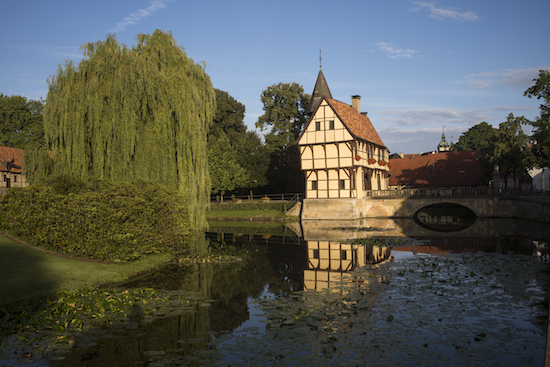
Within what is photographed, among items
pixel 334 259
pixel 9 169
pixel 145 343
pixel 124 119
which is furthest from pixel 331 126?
pixel 9 169

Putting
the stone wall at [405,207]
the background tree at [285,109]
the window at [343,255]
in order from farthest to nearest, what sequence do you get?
the background tree at [285,109]
the stone wall at [405,207]
the window at [343,255]

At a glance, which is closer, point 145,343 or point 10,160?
point 145,343

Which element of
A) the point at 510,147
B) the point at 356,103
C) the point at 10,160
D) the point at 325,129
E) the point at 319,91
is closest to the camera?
the point at 510,147

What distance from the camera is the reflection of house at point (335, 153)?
134ft

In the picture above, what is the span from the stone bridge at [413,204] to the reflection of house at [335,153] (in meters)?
1.24

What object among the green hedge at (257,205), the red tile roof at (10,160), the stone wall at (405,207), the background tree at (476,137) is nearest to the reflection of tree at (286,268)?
the stone wall at (405,207)

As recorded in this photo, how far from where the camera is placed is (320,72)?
174 feet

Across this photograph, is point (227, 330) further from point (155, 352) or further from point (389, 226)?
point (389, 226)

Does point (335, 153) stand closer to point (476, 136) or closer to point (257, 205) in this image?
point (257, 205)

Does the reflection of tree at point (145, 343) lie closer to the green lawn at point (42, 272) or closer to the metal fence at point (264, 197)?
the green lawn at point (42, 272)

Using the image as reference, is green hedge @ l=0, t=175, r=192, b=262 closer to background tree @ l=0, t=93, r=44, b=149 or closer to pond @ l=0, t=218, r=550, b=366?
pond @ l=0, t=218, r=550, b=366

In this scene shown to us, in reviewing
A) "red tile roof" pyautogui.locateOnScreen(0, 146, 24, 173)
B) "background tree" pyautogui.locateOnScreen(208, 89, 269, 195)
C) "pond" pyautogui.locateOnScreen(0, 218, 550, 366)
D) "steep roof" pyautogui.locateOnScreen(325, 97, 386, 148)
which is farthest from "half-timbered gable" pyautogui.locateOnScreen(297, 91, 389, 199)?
"red tile roof" pyautogui.locateOnScreen(0, 146, 24, 173)

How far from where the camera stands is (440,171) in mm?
51656

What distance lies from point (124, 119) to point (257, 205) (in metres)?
30.1
